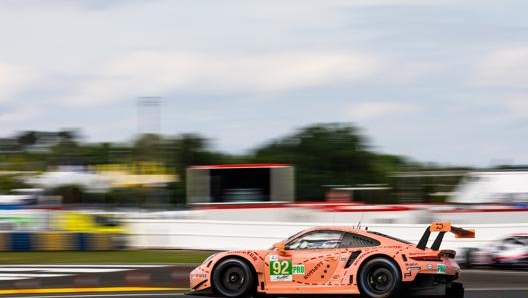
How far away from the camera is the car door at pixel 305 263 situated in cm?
1109

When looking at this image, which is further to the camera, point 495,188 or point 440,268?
point 495,188

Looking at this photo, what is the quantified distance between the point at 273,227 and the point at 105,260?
5.41 m

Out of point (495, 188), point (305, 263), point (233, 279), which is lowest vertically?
point (233, 279)

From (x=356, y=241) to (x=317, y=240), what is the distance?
538mm

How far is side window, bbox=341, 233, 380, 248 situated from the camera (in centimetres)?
1109

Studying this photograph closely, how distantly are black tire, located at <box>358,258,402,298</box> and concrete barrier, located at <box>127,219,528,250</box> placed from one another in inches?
466

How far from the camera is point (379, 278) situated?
35.4 ft

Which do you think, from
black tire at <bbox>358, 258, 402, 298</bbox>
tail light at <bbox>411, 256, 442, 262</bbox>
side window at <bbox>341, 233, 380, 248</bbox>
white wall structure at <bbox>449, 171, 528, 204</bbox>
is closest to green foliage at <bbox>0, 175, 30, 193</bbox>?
white wall structure at <bbox>449, 171, 528, 204</bbox>

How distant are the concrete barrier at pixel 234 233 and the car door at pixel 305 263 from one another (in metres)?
11.4

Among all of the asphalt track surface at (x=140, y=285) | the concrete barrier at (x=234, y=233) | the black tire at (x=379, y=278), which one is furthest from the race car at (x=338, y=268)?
the concrete barrier at (x=234, y=233)

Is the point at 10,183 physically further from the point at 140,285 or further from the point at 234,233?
the point at 140,285

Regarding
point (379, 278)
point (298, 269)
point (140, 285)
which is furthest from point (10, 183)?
point (379, 278)

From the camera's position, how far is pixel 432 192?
38.6 meters

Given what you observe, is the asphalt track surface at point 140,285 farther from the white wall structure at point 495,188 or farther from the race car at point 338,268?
the white wall structure at point 495,188
